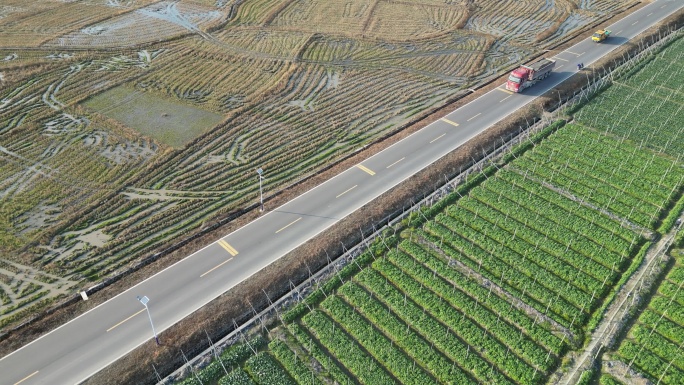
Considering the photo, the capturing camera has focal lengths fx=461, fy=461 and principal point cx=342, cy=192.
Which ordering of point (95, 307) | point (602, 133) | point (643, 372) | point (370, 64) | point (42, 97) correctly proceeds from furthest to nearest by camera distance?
point (370, 64) → point (42, 97) → point (602, 133) → point (95, 307) → point (643, 372)

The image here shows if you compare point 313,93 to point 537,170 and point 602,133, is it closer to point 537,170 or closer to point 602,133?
point 537,170

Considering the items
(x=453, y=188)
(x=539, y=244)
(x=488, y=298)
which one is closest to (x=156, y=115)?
(x=453, y=188)

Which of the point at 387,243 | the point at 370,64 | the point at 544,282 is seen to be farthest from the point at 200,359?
the point at 370,64

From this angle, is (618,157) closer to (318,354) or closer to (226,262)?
(318,354)

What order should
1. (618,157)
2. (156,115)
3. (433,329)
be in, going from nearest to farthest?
1. (433,329)
2. (618,157)
3. (156,115)

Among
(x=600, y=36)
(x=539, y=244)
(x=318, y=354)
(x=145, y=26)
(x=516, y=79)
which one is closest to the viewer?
(x=318, y=354)

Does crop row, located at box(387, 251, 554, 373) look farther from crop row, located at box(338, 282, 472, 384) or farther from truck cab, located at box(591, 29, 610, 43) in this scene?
truck cab, located at box(591, 29, 610, 43)
